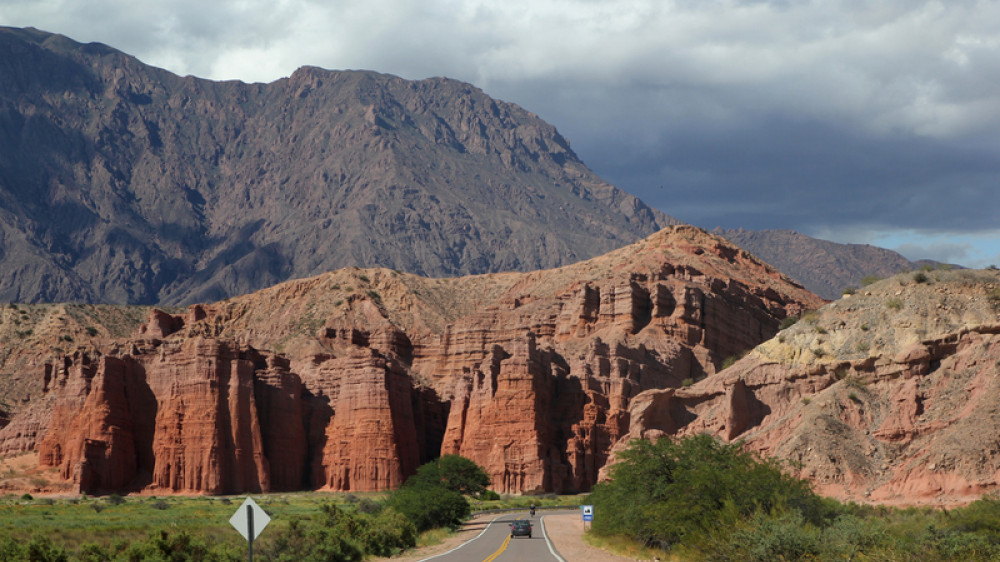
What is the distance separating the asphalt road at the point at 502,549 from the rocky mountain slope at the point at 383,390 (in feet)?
170

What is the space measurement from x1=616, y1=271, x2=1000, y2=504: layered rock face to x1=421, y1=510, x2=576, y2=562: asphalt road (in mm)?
12102

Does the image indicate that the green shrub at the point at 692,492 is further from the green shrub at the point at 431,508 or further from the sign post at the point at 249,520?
the sign post at the point at 249,520

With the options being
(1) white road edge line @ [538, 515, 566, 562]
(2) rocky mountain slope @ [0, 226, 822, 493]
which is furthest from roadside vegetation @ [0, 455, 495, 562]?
(2) rocky mountain slope @ [0, 226, 822, 493]

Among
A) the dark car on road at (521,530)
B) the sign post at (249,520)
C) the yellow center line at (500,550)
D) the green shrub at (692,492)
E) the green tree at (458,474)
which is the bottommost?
the yellow center line at (500,550)

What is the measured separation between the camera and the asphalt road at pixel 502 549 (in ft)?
158

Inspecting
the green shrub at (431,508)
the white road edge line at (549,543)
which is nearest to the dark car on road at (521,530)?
the white road edge line at (549,543)

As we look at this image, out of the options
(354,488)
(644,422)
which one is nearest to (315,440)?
(354,488)

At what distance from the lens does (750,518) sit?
44531 mm

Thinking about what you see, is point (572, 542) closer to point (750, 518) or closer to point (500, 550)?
point (500, 550)

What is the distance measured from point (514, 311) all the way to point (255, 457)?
157 feet

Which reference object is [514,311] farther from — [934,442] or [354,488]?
[934,442]

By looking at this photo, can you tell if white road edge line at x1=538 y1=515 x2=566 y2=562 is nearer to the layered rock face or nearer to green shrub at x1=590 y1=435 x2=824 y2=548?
green shrub at x1=590 y1=435 x2=824 y2=548

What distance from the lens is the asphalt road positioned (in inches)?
1896

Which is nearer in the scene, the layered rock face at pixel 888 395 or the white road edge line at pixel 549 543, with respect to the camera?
the white road edge line at pixel 549 543
